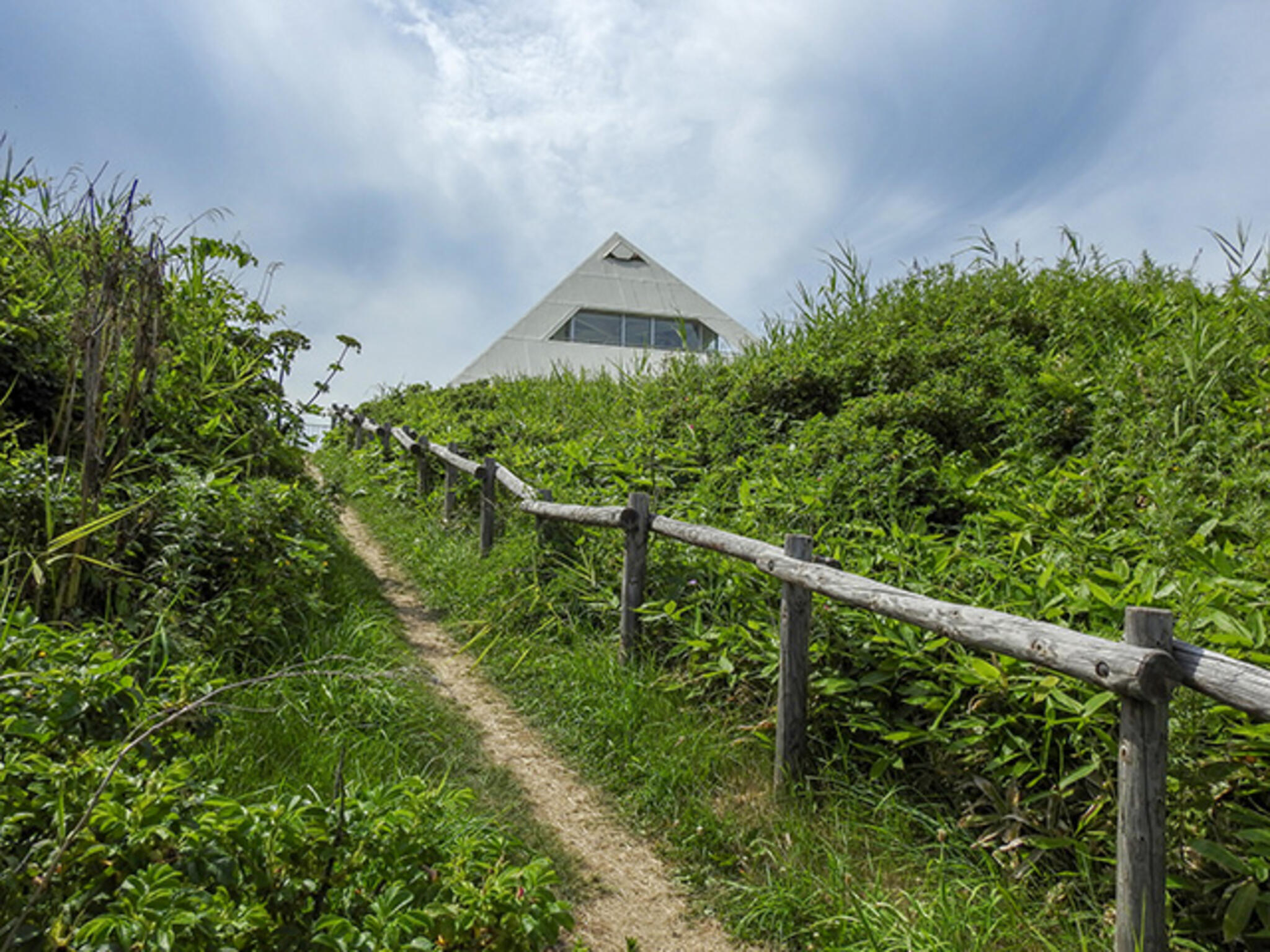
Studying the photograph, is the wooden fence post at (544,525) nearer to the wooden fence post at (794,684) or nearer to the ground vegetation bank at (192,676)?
the ground vegetation bank at (192,676)

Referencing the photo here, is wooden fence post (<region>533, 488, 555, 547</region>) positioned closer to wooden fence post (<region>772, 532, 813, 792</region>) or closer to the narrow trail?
the narrow trail

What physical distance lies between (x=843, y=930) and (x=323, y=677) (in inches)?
109

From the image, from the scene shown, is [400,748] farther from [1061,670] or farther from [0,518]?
[1061,670]

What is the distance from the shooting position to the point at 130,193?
3338 millimetres

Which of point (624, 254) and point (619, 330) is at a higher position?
point (624, 254)

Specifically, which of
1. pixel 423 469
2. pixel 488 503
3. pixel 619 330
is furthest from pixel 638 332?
pixel 488 503

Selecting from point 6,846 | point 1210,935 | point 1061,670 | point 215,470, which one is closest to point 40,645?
point 6,846

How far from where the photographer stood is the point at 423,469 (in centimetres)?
1042

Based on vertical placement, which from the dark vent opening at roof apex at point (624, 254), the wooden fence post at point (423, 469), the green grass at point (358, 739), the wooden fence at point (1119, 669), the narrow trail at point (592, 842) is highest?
the dark vent opening at roof apex at point (624, 254)

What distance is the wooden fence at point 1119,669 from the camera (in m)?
2.18

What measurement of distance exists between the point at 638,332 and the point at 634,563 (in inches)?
720

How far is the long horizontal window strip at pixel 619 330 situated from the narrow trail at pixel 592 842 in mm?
17374

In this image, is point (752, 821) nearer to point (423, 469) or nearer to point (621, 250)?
point (423, 469)

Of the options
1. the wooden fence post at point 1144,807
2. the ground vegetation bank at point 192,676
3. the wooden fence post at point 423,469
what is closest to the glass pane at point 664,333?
the wooden fence post at point 423,469
